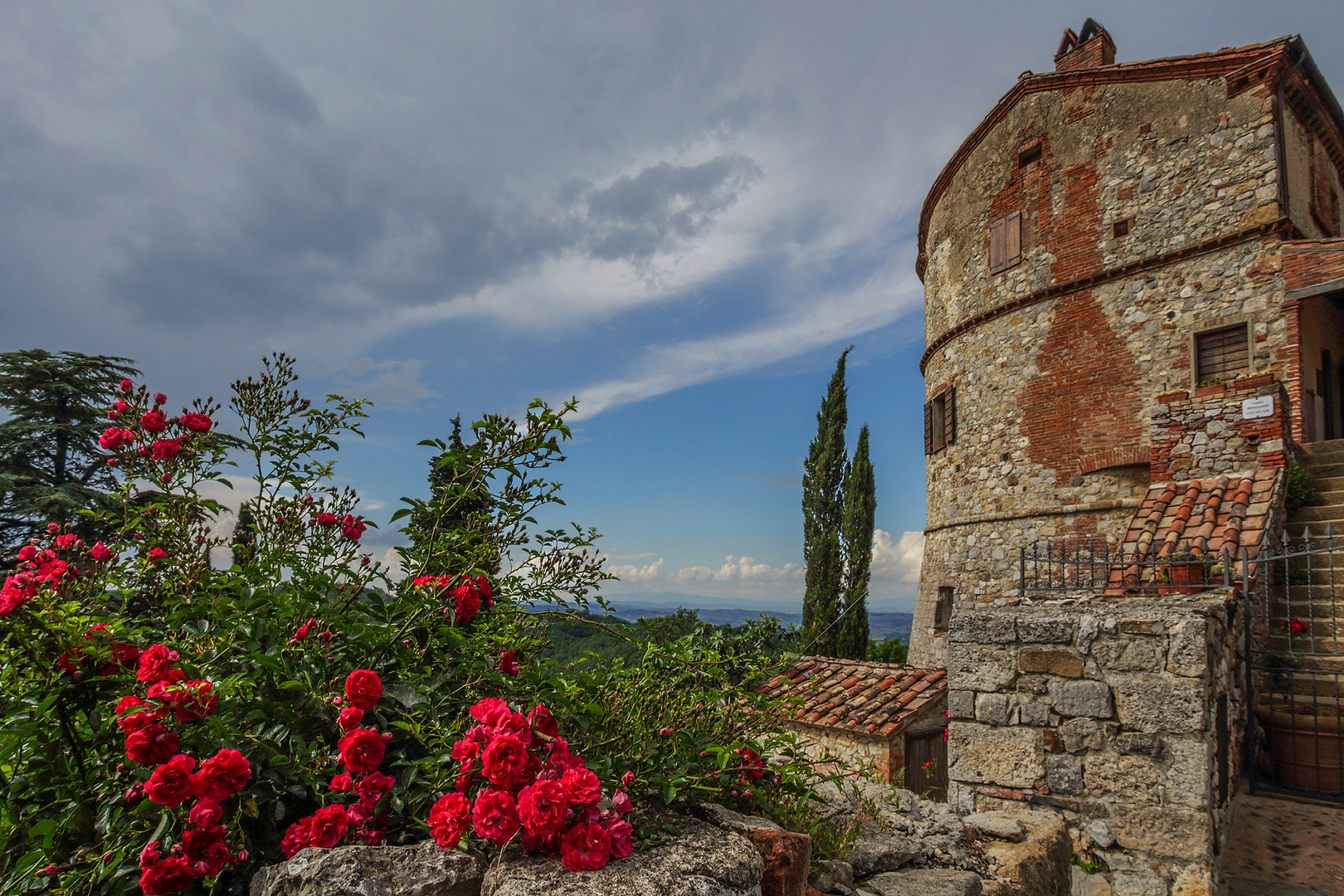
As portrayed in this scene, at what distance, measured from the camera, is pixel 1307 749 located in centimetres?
524

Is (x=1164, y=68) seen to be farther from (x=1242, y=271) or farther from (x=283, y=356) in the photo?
(x=283, y=356)

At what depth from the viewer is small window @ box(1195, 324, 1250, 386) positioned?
9617 mm

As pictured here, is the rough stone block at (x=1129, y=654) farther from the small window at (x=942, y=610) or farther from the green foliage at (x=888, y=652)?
the green foliage at (x=888, y=652)

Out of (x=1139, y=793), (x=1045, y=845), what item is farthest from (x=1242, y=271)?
(x=1045, y=845)

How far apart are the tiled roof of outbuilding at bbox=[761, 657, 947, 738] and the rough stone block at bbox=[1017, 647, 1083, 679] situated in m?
4.10

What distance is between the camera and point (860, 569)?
58.3ft

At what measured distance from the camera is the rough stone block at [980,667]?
3988mm

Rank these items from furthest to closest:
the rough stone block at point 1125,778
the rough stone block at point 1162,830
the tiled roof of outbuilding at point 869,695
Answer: the tiled roof of outbuilding at point 869,695 < the rough stone block at point 1125,778 < the rough stone block at point 1162,830

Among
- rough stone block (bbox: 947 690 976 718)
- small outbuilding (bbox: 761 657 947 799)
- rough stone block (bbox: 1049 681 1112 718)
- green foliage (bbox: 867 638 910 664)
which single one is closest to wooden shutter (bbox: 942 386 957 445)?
small outbuilding (bbox: 761 657 947 799)

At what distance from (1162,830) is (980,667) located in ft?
3.68

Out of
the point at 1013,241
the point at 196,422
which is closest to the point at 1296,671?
the point at 196,422

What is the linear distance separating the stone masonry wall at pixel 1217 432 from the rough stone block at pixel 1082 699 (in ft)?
22.6

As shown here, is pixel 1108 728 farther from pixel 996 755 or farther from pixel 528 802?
pixel 528 802

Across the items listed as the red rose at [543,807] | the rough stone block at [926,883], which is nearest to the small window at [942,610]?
the rough stone block at [926,883]
